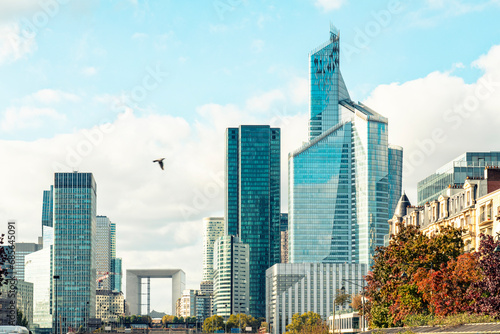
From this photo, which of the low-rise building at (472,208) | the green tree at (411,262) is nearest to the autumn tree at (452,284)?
the green tree at (411,262)

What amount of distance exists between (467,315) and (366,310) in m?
39.5

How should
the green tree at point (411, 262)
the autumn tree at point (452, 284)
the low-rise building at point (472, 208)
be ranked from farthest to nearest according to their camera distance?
the low-rise building at point (472, 208)
the green tree at point (411, 262)
the autumn tree at point (452, 284)

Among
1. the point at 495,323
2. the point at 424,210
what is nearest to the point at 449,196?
the point at 424,210

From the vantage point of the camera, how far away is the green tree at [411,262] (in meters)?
84.9

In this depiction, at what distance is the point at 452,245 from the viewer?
8538 centimetres

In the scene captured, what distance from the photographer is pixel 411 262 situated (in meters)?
86.3

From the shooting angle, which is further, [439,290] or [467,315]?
A: [439,290]

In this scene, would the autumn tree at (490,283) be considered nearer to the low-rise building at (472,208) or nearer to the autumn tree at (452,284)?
the autumn tree at (452,284)

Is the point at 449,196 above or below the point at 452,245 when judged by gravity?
above

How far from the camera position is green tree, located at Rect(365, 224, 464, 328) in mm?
84875

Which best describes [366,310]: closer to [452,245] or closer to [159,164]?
[452,245]

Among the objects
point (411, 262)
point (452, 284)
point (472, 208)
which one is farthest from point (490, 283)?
point (472, 208)

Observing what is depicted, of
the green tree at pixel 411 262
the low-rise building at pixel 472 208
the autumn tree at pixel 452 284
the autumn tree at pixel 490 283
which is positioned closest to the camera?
the autumn tree at pixel 490 283

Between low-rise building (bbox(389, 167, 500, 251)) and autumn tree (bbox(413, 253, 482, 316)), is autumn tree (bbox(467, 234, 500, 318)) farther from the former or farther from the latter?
low-rise building (bbox(389, 167, 500, 251))
